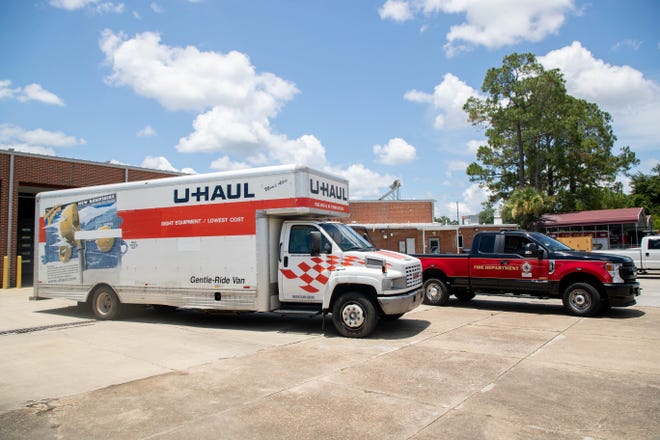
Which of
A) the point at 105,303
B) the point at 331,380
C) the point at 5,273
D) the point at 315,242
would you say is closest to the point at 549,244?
the point at 315,242

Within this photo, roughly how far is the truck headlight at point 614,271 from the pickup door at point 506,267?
50.9 inches

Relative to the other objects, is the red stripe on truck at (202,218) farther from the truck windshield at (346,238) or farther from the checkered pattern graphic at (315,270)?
the checkered pattern graphic at (315,270)

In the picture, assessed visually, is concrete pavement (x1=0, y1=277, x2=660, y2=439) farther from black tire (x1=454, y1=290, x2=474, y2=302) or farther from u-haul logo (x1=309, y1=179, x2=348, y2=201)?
black tire (x1=454, y1=290, x2=474, y2=302)

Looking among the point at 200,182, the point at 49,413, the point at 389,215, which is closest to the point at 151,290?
the point at 200,182

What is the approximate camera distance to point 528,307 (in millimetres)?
12602

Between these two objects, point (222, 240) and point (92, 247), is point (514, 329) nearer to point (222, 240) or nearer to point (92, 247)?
point (222, 240)

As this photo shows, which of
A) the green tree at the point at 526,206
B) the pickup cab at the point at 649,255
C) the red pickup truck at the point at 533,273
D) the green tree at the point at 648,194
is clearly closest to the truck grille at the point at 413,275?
the red pickup truck at the point at 533,273

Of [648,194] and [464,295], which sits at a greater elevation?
[648,194]

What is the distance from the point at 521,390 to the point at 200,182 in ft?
23.6

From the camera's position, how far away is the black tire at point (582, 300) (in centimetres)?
1047

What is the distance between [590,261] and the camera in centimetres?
1055

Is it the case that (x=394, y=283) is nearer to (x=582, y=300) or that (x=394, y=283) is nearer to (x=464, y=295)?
(x=582, y=300)

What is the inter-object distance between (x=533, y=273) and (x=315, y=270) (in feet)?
19.1

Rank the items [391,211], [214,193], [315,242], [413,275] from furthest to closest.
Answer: [391,211] < [214,193] < [413,275] < [315,242]
